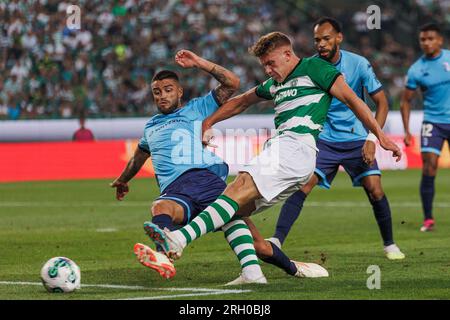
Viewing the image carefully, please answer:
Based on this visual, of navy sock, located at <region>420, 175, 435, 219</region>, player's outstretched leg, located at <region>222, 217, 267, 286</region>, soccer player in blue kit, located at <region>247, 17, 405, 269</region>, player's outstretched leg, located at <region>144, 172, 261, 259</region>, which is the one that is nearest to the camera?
player's outstretched leg, located at <region>144, 172, 261, 259</region>

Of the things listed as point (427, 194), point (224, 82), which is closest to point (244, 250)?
point (224, 82)

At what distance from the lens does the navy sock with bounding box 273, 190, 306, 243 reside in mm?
10688

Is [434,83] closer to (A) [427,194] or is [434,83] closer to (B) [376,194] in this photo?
(A) [427,194]

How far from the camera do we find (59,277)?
811 centimetres

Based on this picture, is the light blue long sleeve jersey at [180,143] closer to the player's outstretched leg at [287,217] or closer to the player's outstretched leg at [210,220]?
the player's outstretched leg at [210,220]

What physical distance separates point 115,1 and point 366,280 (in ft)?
73.1

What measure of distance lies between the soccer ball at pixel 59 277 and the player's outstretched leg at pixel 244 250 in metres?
1.29

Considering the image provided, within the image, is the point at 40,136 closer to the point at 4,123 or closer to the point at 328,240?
the point at 4,123

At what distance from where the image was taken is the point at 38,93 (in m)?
27.2

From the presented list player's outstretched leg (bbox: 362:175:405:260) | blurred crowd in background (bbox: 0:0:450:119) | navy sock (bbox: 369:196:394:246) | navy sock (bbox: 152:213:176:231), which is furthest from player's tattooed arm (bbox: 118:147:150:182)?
blurred crowd in background (bbox: 0:0:450:119)

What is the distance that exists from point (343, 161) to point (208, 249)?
2.02 m

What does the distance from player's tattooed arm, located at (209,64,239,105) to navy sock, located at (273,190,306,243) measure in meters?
1.68

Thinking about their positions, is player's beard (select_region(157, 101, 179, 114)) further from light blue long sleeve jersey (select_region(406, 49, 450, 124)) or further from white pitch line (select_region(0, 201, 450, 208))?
white pitch line (select_region(0, 201, 450, 208))

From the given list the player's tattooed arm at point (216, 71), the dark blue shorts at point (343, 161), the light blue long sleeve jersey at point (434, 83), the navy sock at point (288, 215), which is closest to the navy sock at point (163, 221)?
the player's tattooed arm at point (216, 71)
